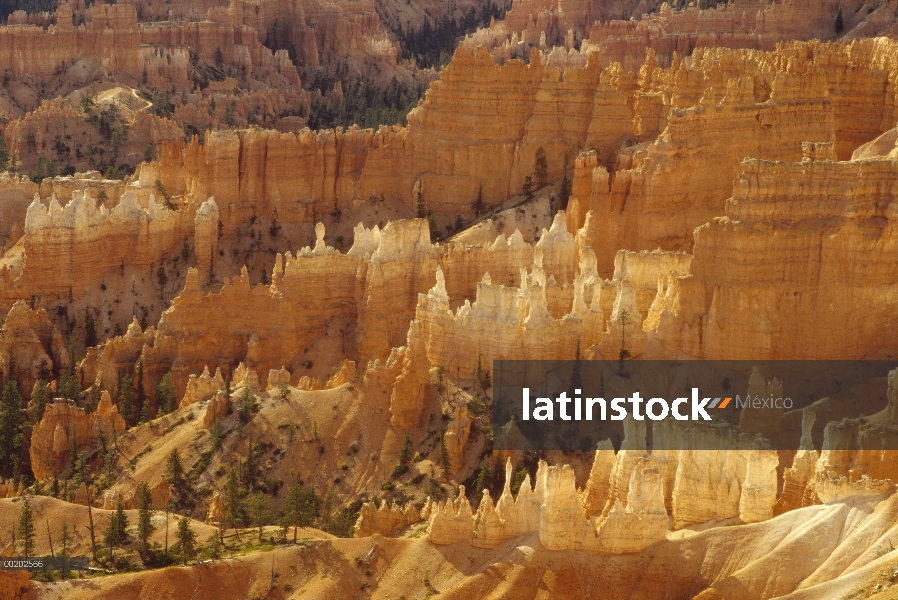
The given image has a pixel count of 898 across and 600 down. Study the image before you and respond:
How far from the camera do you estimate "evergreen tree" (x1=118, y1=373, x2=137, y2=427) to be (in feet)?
234

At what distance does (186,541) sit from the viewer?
2114 inches

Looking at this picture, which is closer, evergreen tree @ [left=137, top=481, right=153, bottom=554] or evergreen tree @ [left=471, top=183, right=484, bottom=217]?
evergreen tree @ [left=137, top=481, right=153, bottom=554]

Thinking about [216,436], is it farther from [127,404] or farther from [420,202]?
[420,202]

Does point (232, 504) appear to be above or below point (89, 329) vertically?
above

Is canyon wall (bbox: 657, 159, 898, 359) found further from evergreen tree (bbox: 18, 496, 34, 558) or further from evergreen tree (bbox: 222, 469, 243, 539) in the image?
evergreen tree (bbox: 18, 496, 34, 558)

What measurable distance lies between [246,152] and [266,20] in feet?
169

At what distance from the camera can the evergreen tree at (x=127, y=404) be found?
7119 cm

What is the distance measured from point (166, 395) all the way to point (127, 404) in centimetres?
126

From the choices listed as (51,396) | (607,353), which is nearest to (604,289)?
(607,353)

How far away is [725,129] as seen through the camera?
7319cm

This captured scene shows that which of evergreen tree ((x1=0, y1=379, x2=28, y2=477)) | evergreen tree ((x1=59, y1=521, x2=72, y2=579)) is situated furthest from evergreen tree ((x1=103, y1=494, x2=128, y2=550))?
evergreen tree ((x1=0, y1=379, x2=28, y2=477))

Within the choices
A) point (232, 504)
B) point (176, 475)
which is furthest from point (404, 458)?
point (176, 475)

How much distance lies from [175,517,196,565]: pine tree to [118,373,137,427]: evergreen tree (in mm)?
16727

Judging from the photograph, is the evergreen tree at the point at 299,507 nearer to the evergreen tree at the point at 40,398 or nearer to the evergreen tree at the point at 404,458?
the evergreen tree at the point at 404,458
